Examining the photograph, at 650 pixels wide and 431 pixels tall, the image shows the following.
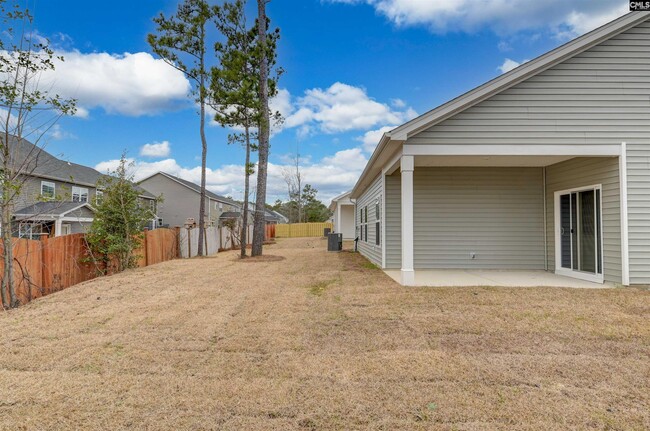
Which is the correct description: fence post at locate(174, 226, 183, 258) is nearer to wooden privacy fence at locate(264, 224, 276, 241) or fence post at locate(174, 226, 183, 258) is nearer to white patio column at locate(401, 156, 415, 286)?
white patio column at locate(401, 156, 415, 286)

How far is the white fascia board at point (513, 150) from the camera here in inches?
274

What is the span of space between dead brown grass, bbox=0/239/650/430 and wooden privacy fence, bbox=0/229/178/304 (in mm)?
1021

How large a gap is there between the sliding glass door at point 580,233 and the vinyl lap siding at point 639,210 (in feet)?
1.71

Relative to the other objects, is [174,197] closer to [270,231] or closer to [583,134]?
[270,231]

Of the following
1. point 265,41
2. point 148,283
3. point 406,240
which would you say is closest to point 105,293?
point 148,283

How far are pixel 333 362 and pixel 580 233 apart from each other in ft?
23.9

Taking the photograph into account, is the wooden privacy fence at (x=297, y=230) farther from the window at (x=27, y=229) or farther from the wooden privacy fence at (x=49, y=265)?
the window at (x=27, y=229)

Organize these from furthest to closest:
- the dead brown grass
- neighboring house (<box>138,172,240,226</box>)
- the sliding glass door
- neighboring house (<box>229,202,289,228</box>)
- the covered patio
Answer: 1. neighboring house (<box>138,172,240,226</box>)
2. neighboring house (<box>229,202,289,228</box>)
3. the covered patio
4. the sliding glass door
5. the dead brown grass

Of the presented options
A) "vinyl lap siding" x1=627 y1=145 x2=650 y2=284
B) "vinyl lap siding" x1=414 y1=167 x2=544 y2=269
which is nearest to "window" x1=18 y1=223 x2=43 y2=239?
"vinyl lap siding" x1=414 y1=167 x2=544 y2=269

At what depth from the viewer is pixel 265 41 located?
1381cm

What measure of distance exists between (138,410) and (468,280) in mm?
6693

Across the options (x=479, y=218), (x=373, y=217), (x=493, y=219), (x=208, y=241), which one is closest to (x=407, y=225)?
(x=479, y=218)

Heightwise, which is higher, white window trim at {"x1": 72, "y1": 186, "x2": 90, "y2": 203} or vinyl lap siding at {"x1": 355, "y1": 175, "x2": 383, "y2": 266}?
white window trim at {"x1": 72, "y1": 186, "x2": 90, "y2": 203}

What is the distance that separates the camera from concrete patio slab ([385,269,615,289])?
23.1 ft
